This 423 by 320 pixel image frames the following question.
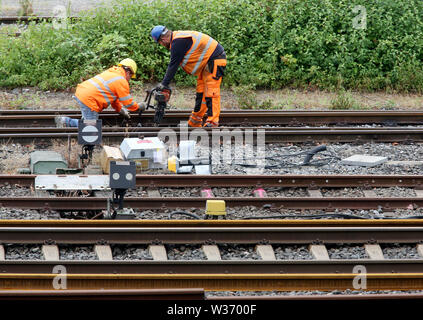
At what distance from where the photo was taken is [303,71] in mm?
15367

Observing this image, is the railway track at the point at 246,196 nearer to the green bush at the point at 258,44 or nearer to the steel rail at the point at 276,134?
the steel rail at the point at 276,134

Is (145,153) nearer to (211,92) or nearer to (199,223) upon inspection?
(211,92)

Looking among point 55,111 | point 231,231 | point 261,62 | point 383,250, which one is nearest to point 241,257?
point 231,231

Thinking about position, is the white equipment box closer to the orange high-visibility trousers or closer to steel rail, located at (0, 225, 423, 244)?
the orange high-visibility trousers

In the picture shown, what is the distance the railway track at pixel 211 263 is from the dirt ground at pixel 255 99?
6255 millimetres

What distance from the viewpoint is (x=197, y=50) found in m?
11.5

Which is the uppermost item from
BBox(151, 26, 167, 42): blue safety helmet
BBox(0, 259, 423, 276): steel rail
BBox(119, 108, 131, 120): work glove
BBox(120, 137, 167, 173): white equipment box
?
BBox(151, 26, 167, 42): blue safety helmet

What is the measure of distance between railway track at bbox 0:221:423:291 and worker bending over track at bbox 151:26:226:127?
432 centimetres

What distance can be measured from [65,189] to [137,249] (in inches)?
67.1

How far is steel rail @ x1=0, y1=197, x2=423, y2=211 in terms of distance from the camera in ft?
27.4

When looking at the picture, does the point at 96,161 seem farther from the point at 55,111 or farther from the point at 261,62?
the point at 261,62

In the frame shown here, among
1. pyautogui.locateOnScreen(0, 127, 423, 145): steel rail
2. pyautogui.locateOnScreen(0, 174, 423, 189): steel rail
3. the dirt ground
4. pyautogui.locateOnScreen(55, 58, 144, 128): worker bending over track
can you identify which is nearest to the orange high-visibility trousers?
pyautogui.locateOnScreen(0, 127, 423, 145): steel rail

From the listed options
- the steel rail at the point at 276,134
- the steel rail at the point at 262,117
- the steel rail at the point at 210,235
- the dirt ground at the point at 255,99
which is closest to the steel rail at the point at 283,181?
the steel rail at the point at 210,235

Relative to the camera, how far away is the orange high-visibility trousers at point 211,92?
11547 mm
